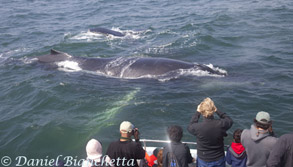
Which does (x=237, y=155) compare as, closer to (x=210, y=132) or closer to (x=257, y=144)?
(x=257, y=144)

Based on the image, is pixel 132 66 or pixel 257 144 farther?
pixel 132 66

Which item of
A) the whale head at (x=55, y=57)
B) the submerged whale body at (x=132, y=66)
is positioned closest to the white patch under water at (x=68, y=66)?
the submerged whale body at (x=132, y=66)

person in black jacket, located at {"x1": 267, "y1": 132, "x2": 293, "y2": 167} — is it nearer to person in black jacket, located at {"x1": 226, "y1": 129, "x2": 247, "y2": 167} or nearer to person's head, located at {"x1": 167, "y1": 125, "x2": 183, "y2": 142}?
person in black jacket, located at {"x1": 226, "y1": 129, "x2": 247, "y2": 167}

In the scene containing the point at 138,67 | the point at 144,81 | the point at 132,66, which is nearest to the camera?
the point at 144,81

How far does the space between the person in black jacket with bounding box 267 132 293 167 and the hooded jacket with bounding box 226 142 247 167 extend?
112cm

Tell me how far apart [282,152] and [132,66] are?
1007cm

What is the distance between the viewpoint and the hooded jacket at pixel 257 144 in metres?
5.49

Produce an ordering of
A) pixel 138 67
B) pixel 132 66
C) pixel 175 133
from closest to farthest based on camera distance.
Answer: pixel 175 133, pixel 138 67, pixel 132 66

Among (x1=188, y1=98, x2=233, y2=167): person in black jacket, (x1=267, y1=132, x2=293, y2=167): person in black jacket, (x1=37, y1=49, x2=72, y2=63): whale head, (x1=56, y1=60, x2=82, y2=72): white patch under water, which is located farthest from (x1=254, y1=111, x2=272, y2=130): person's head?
(x1=37, y1=49, x2=72, y2=63): whale head

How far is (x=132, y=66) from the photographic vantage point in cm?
1446

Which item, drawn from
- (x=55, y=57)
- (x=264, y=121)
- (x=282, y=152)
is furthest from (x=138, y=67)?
(x=282, y=152)

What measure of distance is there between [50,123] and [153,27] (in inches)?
634

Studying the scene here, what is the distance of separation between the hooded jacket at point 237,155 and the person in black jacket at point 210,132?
27 cm

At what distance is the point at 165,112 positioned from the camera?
11.0 metres
